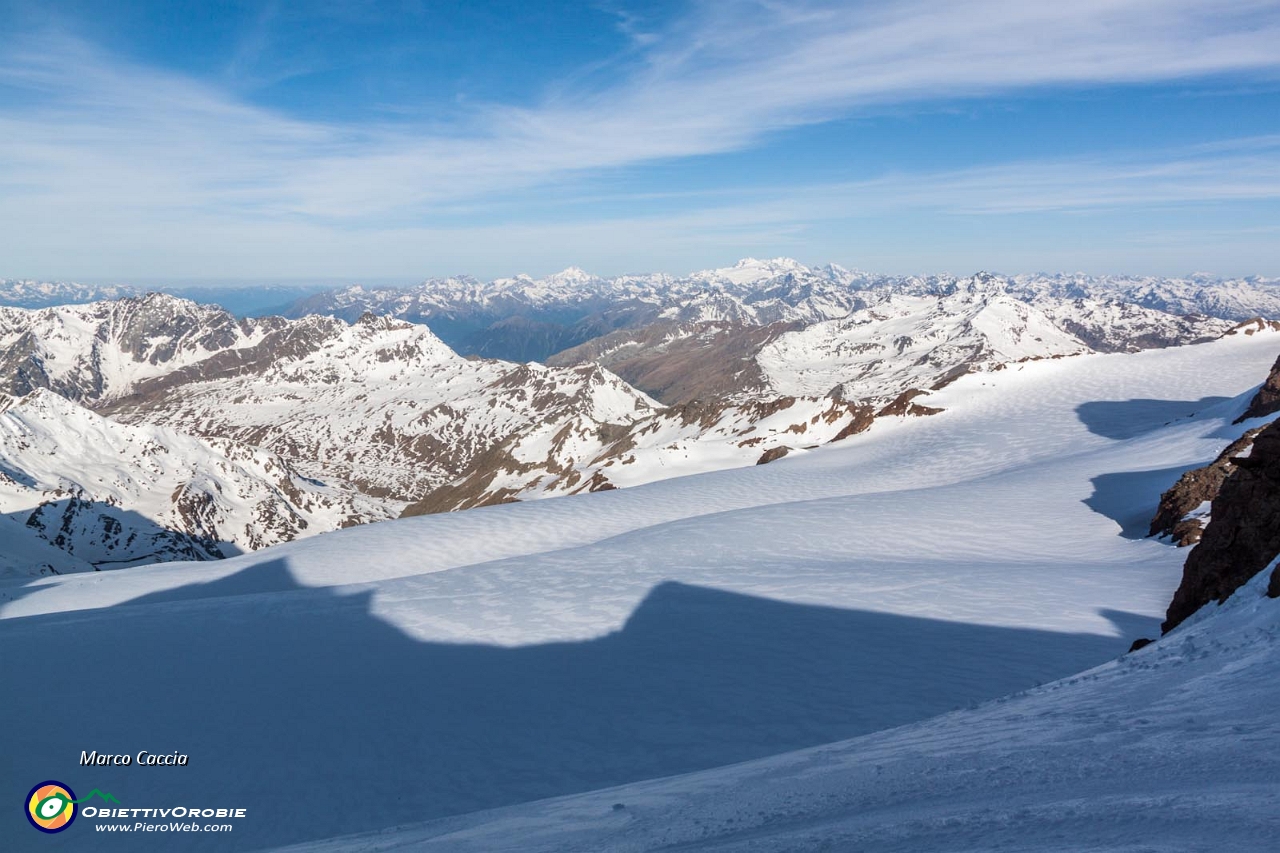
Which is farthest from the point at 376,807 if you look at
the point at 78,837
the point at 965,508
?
the point at 965,508

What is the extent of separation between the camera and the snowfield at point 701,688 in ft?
16.9

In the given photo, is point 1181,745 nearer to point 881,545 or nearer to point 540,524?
point 881,545

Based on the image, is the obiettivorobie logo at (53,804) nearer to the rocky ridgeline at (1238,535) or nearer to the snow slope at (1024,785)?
the snow slope at (1024,785)

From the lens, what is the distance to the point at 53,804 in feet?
30.4

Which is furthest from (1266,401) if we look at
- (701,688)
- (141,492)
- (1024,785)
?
(141,492)

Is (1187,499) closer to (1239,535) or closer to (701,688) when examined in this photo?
(1239,535)

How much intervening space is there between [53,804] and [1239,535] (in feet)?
60.7

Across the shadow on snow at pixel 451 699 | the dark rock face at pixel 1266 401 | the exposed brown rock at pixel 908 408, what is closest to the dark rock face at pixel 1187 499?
the shadow on snow at pixel 451 699

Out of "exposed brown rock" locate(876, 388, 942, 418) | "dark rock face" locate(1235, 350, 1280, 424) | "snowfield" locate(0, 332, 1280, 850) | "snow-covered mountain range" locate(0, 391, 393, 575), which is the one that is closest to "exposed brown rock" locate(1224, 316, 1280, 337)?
"exposed brown rock" locate(876, 388, 942, 418)

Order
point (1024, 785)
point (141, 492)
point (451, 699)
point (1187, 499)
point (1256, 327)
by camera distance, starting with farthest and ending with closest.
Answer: point (141, 492) → point (1256, 327) → point (1187, 499) → point (451, 699) → point (1024, 785)

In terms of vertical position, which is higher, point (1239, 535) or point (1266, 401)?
point (1266, 401)

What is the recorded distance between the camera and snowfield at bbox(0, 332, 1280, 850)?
514 centimetres

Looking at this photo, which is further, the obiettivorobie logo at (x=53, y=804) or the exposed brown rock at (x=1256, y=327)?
the exposed brown rock at (x=1256, y=327)

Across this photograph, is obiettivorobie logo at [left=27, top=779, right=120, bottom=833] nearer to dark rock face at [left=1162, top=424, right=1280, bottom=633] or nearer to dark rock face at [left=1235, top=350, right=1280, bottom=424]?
dark rock face at [left=1162, top=424, right=1280, bottom=633]
